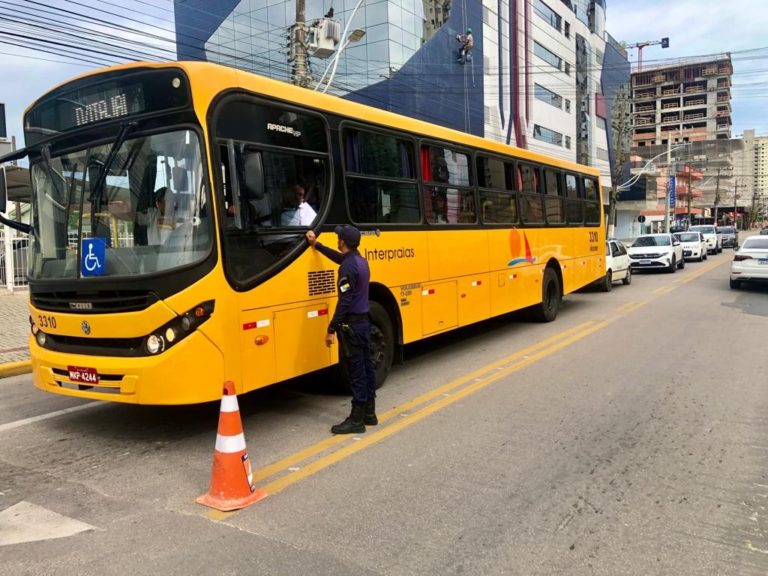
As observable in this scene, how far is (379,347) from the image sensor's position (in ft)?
22.3

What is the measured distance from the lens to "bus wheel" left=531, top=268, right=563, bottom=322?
11688mm

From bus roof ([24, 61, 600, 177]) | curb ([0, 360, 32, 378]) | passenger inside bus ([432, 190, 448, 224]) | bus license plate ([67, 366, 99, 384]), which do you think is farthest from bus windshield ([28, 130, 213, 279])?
curb ([0, 360, 32, 378])

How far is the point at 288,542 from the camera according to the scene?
3.49 metres

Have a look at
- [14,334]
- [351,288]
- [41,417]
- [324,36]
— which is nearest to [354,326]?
[351,288]

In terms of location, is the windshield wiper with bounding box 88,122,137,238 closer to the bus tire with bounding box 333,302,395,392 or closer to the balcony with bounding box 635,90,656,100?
the bus tire with bounding box 333,302,395,392

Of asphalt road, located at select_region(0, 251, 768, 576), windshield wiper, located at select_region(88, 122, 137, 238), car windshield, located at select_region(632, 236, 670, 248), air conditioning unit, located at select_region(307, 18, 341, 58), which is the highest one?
air conditioning unit, located at select_region(307, 18, 341, 58)

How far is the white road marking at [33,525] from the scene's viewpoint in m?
3.63

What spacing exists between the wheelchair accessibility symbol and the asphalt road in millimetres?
1538

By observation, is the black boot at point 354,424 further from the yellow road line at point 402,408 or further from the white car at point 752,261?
the white car at point 752,261

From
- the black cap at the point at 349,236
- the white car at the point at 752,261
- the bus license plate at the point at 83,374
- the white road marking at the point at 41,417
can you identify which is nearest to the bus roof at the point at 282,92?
the black cap at the point at 349,236

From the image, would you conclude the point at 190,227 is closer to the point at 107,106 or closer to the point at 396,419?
the point at 107,106

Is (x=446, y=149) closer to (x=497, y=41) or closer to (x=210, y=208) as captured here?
(x=210, y=208)

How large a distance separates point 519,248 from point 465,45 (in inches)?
1150

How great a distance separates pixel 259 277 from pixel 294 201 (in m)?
0.91
